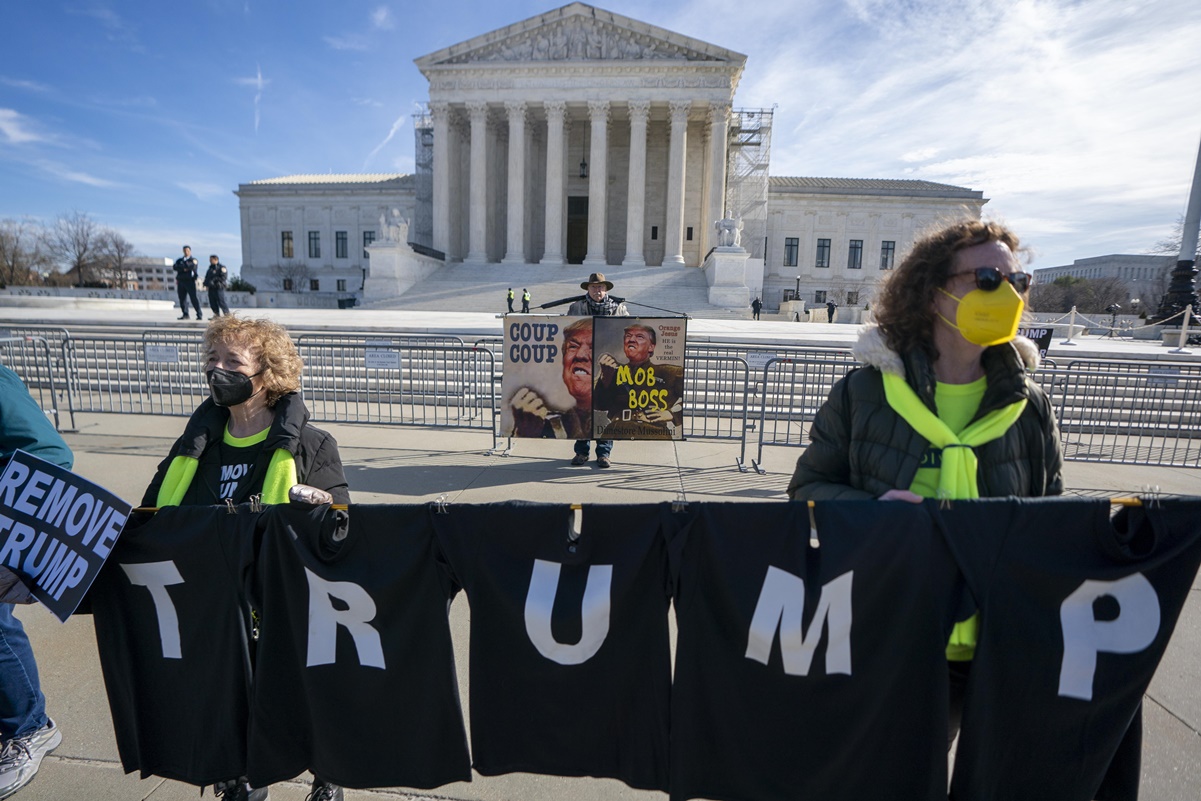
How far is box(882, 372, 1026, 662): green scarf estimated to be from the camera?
1.86 meters

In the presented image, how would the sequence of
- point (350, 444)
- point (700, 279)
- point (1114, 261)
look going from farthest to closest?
point (1114, 261)
point (700, 279)
point (350, 444)

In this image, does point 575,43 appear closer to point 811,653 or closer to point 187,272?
point 187,272

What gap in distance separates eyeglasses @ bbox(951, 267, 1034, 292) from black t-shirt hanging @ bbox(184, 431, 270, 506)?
262cm

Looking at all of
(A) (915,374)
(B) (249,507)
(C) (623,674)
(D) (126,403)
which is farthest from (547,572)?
(D) (126,403)

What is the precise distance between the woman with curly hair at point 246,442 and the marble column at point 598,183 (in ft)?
120

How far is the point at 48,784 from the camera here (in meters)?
2.43

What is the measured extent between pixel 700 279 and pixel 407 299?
16.1m

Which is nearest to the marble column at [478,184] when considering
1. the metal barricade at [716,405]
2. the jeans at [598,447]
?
the metal barricade at [716,405]

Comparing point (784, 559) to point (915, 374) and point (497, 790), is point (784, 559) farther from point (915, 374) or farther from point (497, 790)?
point (497, 790)

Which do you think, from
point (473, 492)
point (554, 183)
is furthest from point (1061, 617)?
point (554, 183)

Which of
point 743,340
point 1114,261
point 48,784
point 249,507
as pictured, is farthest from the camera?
point 1114,261

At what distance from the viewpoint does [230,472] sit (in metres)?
2.42

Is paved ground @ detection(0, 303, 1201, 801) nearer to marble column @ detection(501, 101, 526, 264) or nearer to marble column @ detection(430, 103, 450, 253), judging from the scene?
marble column @ detection(501, 101, 526, 264)

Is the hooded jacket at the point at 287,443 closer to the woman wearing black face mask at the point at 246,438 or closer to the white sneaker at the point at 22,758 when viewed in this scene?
the woman wearing black face mask at the point at 246,438
